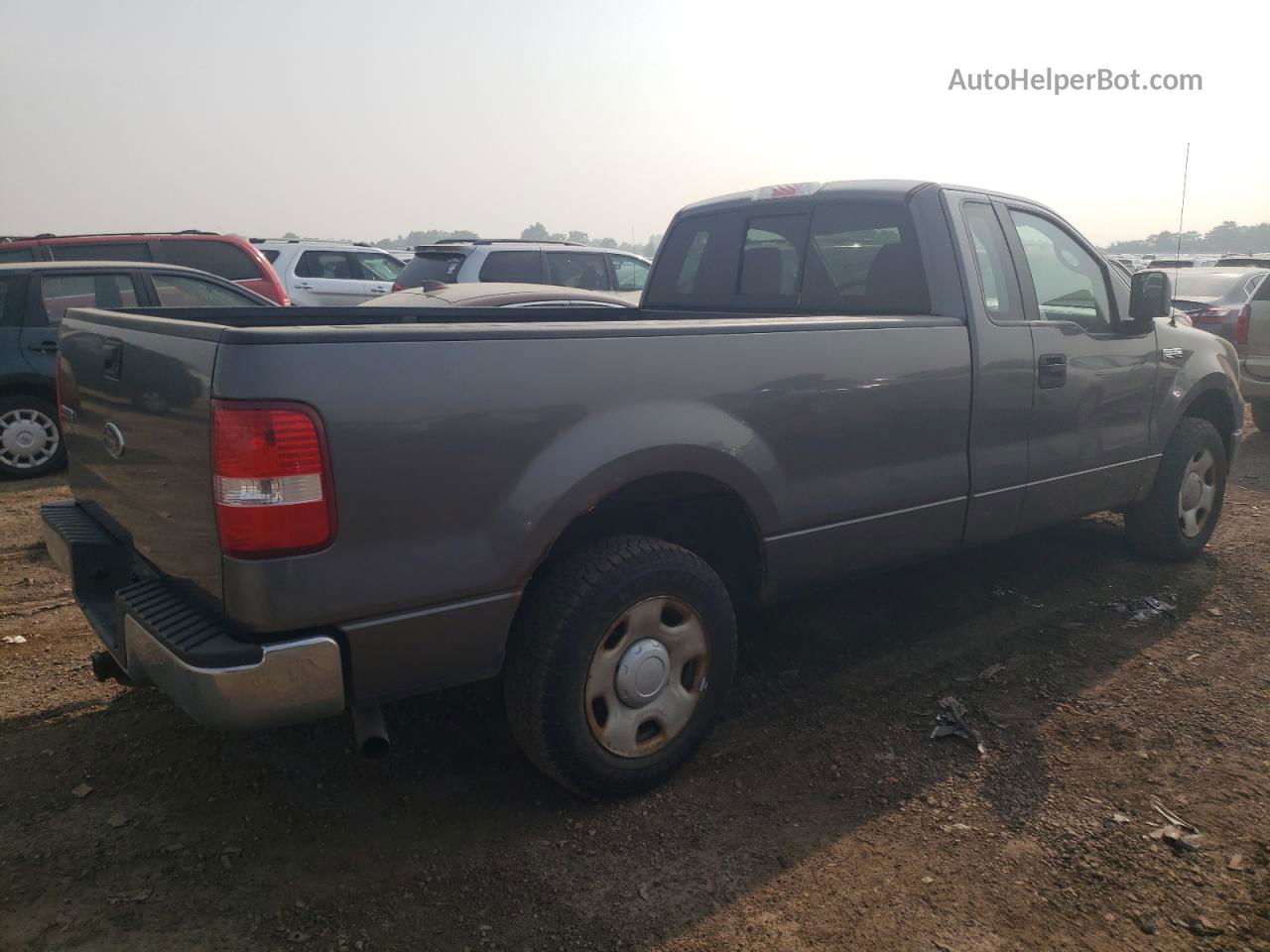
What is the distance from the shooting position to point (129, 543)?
3.06 metres

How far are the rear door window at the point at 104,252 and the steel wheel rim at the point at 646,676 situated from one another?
311 inches

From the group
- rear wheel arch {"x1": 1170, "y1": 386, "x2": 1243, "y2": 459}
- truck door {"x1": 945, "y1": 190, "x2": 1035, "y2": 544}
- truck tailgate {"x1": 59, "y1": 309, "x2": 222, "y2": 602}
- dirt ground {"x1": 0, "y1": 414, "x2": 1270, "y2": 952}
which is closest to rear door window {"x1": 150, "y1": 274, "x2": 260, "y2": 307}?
dirt ground {"x1": 0, "y1": 414, "x2": 1270, "y2": 952}

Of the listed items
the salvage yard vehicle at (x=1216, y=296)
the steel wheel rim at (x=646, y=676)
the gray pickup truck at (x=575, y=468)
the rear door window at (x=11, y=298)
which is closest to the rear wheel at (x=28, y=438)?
the rear door window at (x=11, y=298)

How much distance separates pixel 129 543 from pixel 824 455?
2.28 meters

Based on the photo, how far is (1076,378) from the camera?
448 centimetres

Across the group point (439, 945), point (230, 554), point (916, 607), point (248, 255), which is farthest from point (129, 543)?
point (248, 255)

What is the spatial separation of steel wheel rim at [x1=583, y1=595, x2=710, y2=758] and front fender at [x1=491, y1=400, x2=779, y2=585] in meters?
0.39

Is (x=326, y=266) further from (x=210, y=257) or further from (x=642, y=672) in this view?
(x=642, y=672)

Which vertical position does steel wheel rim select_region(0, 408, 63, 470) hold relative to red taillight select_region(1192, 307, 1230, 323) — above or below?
below

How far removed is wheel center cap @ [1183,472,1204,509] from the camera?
17.7 ft

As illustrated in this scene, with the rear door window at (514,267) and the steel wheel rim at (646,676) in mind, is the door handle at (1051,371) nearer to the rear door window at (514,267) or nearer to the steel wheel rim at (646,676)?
the steel wheel rim at (646,676)

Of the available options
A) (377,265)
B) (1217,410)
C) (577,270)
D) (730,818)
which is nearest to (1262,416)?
(1217,410)

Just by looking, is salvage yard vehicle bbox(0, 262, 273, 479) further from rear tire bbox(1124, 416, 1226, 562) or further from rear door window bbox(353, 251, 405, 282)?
rear door window bbox(353, 251, 405, 282)

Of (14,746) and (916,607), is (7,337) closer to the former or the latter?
(14,746)
